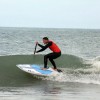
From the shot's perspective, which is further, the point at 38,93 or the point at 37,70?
the point at 37,70

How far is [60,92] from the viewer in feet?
36.7

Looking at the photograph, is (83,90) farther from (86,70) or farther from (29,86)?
(86,70)

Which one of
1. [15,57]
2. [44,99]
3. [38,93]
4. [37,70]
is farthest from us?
[15,57]

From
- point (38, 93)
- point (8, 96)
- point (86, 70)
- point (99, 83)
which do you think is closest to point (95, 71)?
point (86, 70)

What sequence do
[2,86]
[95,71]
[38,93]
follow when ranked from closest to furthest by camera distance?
[38,93] → [2,86] → [95,71]

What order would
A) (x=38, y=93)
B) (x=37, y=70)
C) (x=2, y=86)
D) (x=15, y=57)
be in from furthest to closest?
1. (x=15, y=57)
2. (x=37, y=70)
3. (x=2, y=86)
4. (x=38, y=93)

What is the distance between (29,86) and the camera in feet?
41.7

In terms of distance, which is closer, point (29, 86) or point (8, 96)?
point (8, 96)

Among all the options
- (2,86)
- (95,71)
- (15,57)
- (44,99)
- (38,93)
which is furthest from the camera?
(15,57)

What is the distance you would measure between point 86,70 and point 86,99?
711cm

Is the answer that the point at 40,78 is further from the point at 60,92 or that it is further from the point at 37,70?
the point at 60,92

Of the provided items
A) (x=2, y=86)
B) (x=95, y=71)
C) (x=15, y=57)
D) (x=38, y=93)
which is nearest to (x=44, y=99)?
(x=38, y=93)

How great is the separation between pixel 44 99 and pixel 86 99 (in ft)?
4.23

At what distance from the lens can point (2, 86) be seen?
1247cm
